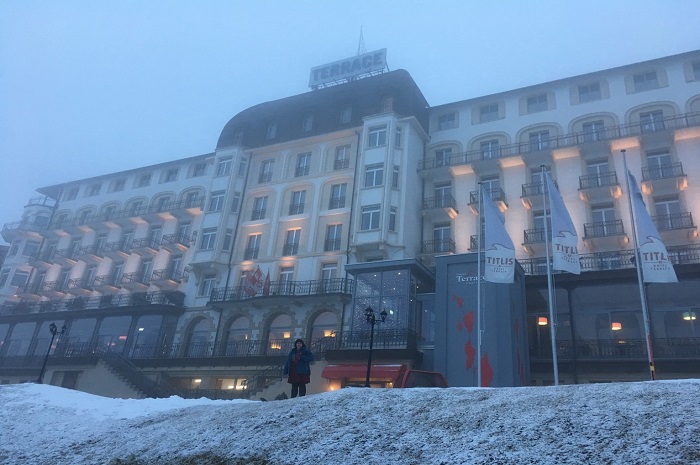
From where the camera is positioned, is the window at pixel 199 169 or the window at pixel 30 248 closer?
the window at pixel 199 169

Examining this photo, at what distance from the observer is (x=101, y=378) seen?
111ft

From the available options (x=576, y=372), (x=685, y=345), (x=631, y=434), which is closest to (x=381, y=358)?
(x=576, y=372)

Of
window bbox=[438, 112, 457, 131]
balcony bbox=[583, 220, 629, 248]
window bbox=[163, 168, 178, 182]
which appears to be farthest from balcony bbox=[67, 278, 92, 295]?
balcony bbox=[583, 220, 629, 248]

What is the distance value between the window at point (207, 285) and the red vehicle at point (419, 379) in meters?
26.9

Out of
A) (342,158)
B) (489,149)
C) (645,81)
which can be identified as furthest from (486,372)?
(645,81)

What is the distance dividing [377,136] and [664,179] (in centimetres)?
1805

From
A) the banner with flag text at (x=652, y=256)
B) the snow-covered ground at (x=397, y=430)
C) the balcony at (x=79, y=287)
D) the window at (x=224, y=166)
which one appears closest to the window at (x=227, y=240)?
the window at (x=224, y=166)

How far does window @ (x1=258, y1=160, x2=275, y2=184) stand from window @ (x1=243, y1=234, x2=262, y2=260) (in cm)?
471

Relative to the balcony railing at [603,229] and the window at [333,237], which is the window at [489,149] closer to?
the balcony railing at [603,229]

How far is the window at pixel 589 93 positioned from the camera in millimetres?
35062

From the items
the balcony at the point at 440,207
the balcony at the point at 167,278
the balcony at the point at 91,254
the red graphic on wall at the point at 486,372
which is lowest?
the red graphic on wall at the point at 486,372

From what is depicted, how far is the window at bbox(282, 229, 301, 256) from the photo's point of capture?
37.3 m

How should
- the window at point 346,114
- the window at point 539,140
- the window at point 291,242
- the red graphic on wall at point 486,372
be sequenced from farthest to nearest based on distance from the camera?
the window at point 346,114 → the window at point 291,242 → the window at point 539,140 → the red graphic on wall at point 486,372

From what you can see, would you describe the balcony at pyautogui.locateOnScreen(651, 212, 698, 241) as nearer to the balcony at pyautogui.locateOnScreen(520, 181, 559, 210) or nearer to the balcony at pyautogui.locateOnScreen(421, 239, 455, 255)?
the balcony at pyautogui.locateOnScreen(520, 181, 559, 210)
